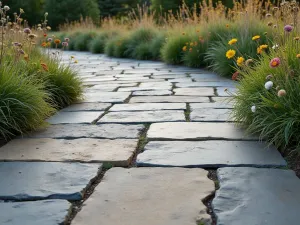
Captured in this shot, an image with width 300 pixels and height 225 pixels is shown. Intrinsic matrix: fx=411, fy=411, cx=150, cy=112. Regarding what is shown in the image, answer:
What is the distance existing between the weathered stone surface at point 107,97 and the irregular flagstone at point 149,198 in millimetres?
2103

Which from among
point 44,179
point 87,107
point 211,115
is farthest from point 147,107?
point 44,179

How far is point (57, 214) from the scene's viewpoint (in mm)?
1561

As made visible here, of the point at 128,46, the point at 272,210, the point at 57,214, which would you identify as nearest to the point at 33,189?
the point at 57,214

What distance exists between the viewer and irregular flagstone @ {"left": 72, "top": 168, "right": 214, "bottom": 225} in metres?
1.53

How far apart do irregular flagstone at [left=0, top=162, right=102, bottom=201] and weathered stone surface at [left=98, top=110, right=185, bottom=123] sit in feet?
3.49

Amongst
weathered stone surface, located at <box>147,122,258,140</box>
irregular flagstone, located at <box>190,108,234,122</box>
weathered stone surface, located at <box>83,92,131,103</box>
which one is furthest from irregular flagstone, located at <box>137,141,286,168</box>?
weathered stone surface, located at <box>83,92,131,103</box>

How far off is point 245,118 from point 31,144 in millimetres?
1400

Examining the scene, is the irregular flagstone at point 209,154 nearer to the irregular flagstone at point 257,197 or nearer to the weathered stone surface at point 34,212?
the irregular flagstone at point 257,197

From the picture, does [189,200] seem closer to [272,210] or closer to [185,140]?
[272,210]

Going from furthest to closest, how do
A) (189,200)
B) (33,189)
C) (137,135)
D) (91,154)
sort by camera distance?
(137,135) < (91,154) < (33,189) < (189,200)

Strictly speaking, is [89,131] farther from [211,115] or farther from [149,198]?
[149,198]

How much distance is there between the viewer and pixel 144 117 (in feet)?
10.7

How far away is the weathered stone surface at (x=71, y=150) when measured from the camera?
7.38ft

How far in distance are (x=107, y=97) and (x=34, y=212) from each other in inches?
109
